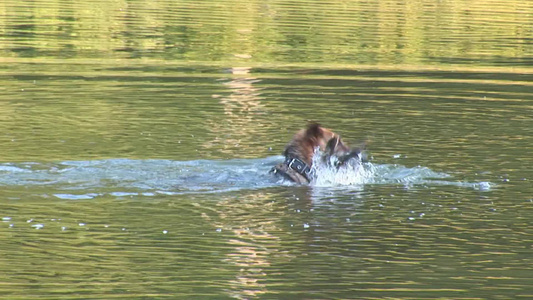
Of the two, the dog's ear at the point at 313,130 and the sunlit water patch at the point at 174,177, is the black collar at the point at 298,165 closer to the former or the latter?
the sunlit water patch at the point at 174,177

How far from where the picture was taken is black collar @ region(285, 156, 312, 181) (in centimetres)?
1355

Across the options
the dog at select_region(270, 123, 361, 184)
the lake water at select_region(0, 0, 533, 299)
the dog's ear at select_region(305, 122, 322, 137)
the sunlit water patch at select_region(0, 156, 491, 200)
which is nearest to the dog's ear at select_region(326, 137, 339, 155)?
the dog at select_region(270, 123, 361, 184)

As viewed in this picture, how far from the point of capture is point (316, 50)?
94.6ft

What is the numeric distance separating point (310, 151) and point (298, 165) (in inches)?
9.3

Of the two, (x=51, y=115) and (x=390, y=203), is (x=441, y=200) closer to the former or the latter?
(x=390, y=203)

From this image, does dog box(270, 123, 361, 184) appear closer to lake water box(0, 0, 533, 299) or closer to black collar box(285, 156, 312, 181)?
black collar box(285, 156, 312, 181)

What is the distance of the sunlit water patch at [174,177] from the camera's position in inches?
519

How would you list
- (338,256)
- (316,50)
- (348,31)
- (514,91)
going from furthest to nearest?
1. (348,31)
2. (316,50)
3. (514,91)
4. (338,256)

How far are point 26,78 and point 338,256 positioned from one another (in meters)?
13.5

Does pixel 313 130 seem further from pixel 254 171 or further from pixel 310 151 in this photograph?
pixel 254 171

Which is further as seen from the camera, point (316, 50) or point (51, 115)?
point (316, 50)

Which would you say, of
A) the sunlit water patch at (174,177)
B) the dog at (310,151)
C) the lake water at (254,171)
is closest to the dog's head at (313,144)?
the dog at (310,151)

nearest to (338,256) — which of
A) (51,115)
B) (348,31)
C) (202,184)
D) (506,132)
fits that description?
(202,184)

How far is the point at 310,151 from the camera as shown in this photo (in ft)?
44.4
